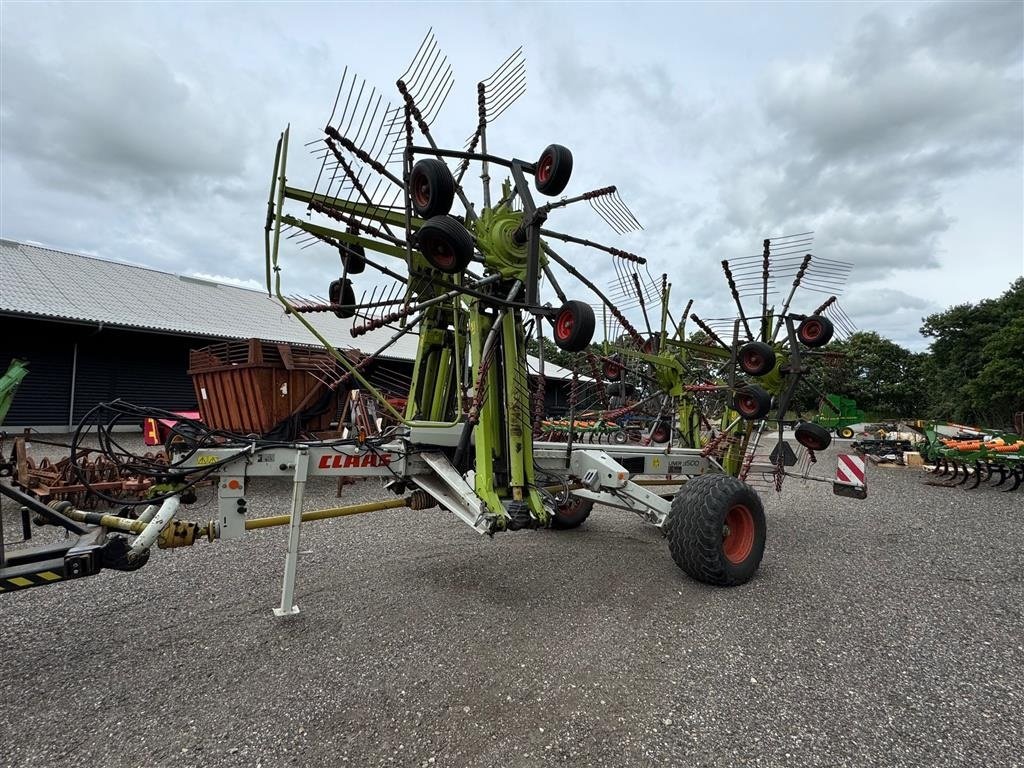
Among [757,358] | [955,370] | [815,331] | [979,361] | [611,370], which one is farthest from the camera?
[955,370]

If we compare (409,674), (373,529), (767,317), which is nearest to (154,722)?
(409,674)

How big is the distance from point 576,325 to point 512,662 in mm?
2212

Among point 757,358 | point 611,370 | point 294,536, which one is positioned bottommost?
point 294,536

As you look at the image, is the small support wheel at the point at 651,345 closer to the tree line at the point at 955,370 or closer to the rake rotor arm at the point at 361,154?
the rake rotor arm at the point at 361,154

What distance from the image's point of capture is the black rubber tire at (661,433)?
8.75m

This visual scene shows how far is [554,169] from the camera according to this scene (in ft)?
13.5

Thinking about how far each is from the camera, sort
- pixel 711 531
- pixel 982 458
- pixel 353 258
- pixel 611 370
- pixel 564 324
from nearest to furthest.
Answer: pixel 564 324 < pixel 711 531 < pixel 353 258 < pixel 611 370 < pixel 982 458

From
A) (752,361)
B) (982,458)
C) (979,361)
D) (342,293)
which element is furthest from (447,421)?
(979,361)

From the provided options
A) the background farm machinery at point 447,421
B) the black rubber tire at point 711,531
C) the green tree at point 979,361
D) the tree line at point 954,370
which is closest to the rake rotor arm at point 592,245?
the background farm machinery at point 447,421

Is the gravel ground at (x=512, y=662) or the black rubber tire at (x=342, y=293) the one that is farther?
the black rubber tire at (x=342, y=293)

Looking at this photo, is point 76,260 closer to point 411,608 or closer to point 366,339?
point 366,339

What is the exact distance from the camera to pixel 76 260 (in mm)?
18391

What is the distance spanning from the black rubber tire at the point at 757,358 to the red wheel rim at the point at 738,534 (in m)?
2.28

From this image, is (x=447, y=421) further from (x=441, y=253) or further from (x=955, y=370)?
(x=955, y=370)
